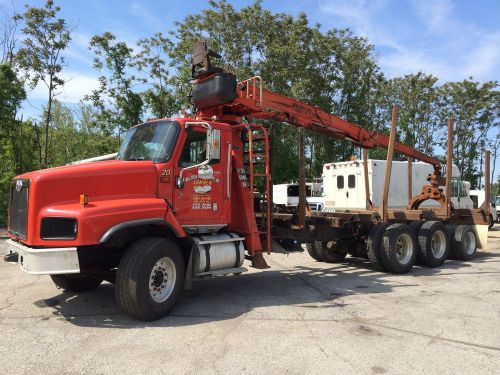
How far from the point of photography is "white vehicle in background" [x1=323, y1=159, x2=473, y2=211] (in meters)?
17.4

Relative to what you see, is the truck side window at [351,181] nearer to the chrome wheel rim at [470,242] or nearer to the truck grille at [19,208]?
the chrome wheel rim at [470,242]

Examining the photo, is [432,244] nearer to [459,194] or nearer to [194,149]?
[194,149]

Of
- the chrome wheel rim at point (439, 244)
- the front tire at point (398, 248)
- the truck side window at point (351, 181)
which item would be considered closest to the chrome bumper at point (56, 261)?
the front tire at point (398, 248)

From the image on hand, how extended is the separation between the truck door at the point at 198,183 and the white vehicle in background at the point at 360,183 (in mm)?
10611

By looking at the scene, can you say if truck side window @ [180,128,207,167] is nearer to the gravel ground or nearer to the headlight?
the headlight

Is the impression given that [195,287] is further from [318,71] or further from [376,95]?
[376,95]

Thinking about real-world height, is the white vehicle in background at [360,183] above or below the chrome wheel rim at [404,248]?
above

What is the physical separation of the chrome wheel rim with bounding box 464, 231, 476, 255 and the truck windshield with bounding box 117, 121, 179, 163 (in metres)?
9.31

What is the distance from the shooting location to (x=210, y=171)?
733 cm

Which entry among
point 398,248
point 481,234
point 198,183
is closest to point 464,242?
point 481,234

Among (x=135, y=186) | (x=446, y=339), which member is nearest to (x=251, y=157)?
(x=135, y=186)

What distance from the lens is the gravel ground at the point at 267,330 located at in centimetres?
465

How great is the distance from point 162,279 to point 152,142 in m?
2.15

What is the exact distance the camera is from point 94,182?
20.4ft
